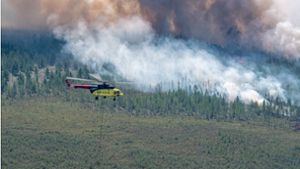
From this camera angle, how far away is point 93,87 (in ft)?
652

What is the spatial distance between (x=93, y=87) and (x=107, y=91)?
9.25 feet

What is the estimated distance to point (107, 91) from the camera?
19950 centimetres
